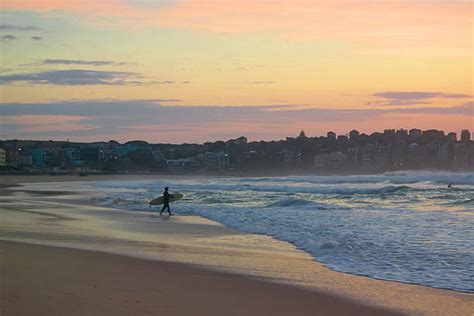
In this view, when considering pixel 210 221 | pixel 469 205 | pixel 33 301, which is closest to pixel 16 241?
pixel 33 301

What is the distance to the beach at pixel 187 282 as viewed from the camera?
272 inches

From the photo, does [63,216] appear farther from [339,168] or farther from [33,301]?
[339,168]

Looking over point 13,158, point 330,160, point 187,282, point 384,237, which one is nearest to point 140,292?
point 187,282

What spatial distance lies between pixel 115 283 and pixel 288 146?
4893 inches

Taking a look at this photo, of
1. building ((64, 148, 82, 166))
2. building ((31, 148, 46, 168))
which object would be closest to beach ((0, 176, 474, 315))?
building ((31, 148, 46, 168))

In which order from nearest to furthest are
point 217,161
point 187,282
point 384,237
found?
point 187,282
point 384,237
point 217,161

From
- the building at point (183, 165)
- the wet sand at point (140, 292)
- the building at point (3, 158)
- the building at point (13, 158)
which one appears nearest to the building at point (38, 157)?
the building at point (13, 158)

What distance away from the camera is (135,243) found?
13.0 metres

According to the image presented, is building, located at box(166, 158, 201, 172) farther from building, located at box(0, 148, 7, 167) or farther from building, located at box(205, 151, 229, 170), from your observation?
building, located at box(0, 148, 7, 167)

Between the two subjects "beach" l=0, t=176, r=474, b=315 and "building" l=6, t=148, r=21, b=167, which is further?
"building" l=6, t=148, r=21, b=167

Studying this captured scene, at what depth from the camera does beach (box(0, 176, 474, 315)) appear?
6.91 meters

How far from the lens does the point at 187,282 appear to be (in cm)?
845

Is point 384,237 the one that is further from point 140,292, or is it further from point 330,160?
point 330,160

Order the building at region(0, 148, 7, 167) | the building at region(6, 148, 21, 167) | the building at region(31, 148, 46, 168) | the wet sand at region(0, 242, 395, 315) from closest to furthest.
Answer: the wet sand at region(0, 242, 395, 315), the building at region(0, 148, 7, 167), the building at region(6, 148, 21, 167), the building at region(31, 148, 46, 168)
